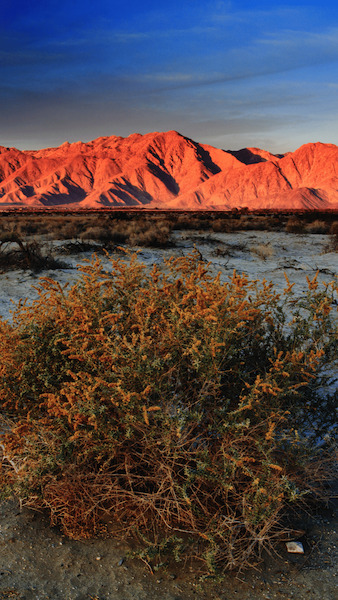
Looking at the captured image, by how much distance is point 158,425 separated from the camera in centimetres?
261

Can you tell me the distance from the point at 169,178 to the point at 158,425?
122m

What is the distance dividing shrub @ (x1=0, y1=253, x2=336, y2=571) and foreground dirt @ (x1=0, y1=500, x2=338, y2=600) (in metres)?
0.11

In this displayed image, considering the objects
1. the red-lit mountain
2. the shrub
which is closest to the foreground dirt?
the shrub

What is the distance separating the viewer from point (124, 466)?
261 centimetres

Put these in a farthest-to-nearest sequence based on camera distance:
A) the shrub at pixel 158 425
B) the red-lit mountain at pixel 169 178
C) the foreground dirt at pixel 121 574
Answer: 1. the red-lit mountain at pixel 169 178
2. the shrub at pixel 158 425
3. the foreground dirt at pixel 121 574

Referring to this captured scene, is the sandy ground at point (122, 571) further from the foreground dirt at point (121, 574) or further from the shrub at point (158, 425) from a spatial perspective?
the shrub at point (158, 425)

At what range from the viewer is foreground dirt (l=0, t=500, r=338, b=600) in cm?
220

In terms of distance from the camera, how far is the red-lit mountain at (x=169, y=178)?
10294 cm

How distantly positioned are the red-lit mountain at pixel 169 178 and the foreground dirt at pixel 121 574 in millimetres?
95268

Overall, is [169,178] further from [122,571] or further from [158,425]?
[122,571]

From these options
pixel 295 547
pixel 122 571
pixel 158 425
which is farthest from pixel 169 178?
pixel 122 571

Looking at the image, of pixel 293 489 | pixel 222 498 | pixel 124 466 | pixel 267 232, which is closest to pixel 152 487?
pixel 124 466

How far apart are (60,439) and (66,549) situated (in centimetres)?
57

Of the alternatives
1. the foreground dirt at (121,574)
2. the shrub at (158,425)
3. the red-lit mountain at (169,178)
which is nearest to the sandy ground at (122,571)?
the foreground dirt at (121,574)
